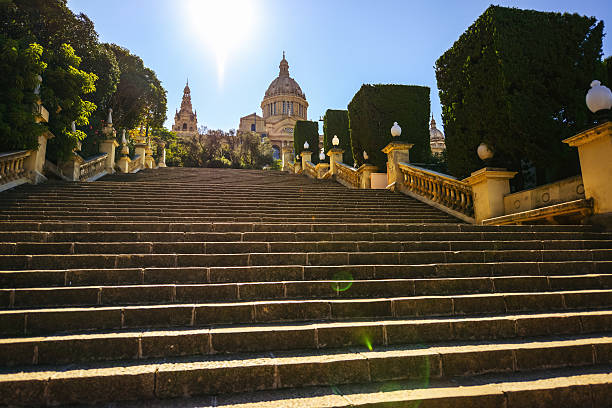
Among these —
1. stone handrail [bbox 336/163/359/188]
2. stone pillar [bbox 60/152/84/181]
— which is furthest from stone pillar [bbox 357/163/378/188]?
stone pillar [bbox 60/152/84/181]

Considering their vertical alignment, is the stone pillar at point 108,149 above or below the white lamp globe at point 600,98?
above

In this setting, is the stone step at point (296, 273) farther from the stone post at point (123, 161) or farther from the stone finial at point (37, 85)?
the stone post at point (123, 161)

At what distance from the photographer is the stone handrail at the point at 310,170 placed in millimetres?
21737

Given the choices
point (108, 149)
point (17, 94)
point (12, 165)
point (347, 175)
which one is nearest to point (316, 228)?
point (12, 165)

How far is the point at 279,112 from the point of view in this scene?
84500mm

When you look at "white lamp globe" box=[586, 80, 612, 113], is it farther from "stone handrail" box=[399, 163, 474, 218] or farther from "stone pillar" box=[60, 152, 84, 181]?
"stone pillar" box=[60, 152, 84, 181]

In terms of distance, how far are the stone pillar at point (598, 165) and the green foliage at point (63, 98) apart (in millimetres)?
13935

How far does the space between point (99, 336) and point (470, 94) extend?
1001 centimetres

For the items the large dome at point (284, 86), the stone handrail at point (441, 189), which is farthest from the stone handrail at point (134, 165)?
the large dome at point (284, 86)

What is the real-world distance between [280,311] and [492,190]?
6510mm

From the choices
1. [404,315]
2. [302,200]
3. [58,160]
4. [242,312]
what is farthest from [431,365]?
[58,160]

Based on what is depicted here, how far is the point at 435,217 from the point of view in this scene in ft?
28.7

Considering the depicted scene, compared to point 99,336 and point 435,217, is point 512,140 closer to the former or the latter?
point 435,217

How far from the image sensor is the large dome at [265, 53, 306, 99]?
285 feet
